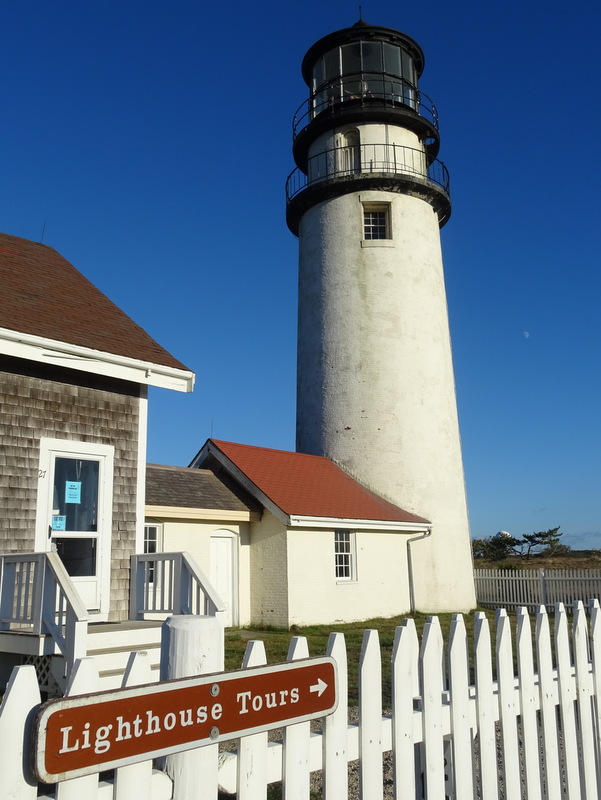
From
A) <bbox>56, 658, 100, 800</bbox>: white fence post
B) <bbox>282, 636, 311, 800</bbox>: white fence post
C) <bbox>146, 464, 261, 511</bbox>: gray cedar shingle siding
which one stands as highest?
<bbox>146, 464, 261, 511</bbox>: gray cedar shingle siding

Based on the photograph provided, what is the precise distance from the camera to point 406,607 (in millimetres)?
19812

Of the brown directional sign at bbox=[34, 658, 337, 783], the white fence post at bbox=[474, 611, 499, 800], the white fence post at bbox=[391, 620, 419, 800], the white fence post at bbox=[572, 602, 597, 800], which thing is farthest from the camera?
the white fence post at bbox=[572, 602, 597, 800]

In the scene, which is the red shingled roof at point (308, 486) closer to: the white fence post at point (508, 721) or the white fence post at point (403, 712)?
the white fence post at point (508, 721)

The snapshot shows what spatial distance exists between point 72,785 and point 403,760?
155cm

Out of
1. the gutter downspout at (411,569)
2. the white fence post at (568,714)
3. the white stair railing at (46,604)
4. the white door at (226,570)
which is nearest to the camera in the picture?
the white fence post at (568,714)

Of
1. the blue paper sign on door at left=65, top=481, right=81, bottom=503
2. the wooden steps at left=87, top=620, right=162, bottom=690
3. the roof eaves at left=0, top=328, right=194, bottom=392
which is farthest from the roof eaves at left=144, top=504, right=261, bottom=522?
the wooden steps at left=87, top=620, right=162, bottom=690

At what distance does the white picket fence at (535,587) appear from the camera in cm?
2195

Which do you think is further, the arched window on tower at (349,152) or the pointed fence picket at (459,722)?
the arched window on tower at (349,152)

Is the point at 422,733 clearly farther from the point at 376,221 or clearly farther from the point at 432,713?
the point at 376,221

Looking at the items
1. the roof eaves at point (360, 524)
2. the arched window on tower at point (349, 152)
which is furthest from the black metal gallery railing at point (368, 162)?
the roof eaves at point (360, 524)

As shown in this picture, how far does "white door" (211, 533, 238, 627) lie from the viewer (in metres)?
17.2

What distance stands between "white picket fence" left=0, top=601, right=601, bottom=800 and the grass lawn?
4118 millimetres

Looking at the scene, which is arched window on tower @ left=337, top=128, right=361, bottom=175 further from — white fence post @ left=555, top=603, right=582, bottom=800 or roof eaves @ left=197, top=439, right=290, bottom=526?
white fence post @ left=555, top=603, right=582, bottom=800

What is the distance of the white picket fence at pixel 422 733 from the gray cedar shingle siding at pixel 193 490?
39.6ft
